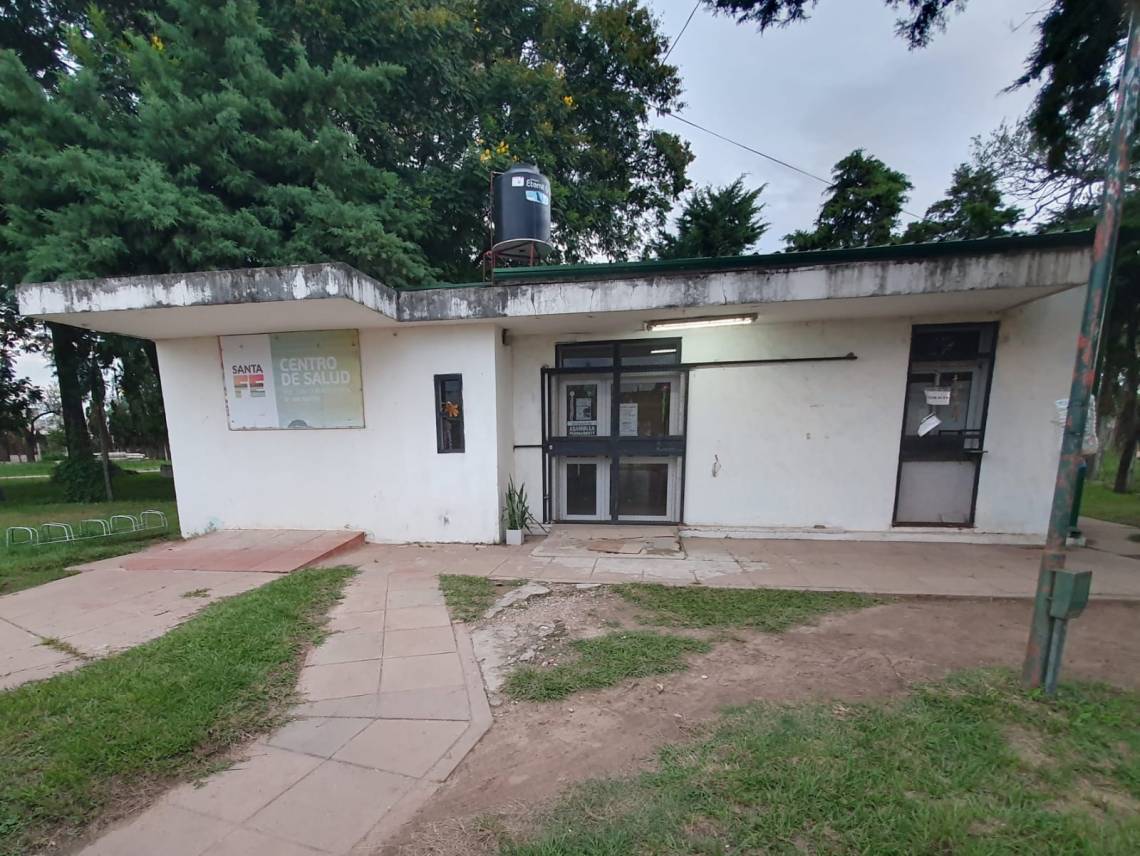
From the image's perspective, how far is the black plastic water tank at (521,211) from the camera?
6215 mm

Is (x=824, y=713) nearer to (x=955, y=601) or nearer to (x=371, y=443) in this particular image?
(x=955, y=601)

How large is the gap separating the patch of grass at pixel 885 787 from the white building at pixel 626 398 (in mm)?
3516

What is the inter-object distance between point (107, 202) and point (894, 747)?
8928mm

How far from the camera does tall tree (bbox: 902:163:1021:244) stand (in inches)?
311

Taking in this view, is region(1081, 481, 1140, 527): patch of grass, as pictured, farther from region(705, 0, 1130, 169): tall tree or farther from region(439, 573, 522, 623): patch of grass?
region(439, 573, 522, 623): patch of grass

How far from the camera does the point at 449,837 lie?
1.67m

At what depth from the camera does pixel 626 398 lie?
20.0ft

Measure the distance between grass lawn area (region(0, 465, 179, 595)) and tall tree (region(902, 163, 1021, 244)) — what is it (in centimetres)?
1254

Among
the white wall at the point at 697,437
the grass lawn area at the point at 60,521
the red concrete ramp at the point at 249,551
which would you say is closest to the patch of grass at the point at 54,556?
the grass lawn area at the point at 60,521

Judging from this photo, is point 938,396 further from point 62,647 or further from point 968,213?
point 62,647

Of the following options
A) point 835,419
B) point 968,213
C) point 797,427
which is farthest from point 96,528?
point 968,213

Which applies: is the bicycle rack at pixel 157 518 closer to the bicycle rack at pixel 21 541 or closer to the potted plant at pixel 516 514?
the bicycle rack at pixel 21 541

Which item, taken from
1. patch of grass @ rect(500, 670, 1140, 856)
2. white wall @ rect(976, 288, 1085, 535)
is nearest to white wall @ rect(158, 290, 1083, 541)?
white wall @ rect(976, 288, 1085, 535)

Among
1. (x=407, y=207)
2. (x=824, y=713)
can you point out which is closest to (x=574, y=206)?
(x=407, y=207)
